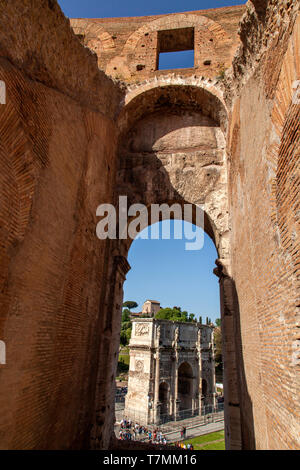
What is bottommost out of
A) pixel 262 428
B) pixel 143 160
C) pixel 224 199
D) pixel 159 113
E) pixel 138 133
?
pixel 262 428

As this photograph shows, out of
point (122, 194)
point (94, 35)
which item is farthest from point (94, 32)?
point (122, 194)

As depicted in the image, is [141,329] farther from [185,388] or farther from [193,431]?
[193,431]

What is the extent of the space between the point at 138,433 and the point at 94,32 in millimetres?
20531

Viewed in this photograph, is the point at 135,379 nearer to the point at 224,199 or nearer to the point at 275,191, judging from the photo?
the point at 224,199

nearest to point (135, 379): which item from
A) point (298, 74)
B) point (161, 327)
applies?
point (161, 327)

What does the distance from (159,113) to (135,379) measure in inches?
757

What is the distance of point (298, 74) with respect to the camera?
8.18 ft

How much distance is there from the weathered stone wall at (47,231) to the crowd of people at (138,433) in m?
13.2

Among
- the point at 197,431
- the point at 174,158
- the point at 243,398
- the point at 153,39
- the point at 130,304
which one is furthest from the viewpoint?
the point at 130,304

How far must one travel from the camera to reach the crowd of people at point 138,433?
15.9m

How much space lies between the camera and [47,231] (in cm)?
395

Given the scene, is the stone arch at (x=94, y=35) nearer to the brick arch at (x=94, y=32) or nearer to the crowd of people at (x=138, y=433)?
the brick arch at (x=94, y=32)

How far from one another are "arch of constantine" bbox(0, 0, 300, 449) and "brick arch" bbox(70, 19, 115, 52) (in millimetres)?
1550

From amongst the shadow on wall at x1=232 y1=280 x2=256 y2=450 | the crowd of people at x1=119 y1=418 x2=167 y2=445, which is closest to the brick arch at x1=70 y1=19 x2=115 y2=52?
the shadow on wall at x1=232 y1=280 x2=256 y2=450
